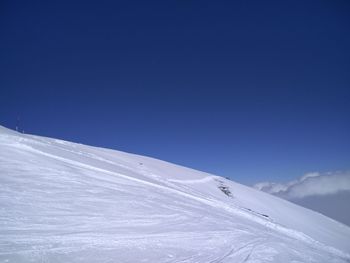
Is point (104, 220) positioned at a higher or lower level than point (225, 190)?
lower

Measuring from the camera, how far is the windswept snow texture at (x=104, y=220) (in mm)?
6918

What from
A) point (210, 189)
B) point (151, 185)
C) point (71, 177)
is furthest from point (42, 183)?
point (210, 189)

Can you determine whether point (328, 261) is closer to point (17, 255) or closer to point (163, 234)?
point (163, 234)

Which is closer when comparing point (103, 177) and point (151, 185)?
point (103, 177)

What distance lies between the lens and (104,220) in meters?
9.23

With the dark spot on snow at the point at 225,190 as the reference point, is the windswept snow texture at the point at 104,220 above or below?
below

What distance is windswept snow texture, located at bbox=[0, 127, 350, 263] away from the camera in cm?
692

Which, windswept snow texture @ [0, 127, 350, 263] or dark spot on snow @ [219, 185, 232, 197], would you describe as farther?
dark spot on snow @ [219, 185, 232, 197]

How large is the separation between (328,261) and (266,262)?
4.13 meters

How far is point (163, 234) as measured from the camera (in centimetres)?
898

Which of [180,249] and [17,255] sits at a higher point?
[180,249]

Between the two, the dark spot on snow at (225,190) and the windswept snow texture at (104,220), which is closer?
A: the windswept snow texture at (104,220)

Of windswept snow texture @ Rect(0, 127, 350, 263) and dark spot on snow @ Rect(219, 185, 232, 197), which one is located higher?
dark spot on snow @ Rect(219, 185, 232, 197)

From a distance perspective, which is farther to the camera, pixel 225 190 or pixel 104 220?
pixel 225 190
